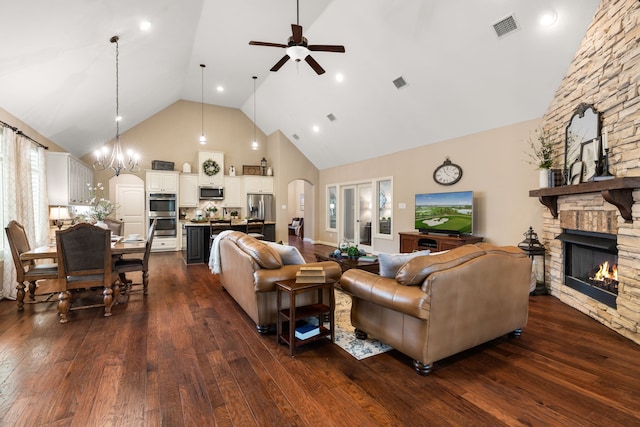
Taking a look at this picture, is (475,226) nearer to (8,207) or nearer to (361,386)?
(361,386)

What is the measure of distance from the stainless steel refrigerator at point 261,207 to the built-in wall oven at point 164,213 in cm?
219

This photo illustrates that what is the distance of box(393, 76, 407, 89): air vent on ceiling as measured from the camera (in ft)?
17.6

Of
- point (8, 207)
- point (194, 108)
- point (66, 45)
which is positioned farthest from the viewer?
point (194, 108)

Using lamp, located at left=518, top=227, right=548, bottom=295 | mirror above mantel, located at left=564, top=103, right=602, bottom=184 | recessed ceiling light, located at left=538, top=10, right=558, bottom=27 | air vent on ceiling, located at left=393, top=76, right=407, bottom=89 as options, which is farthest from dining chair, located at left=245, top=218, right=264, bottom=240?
recessed ceiling light, located at left=538, top=10, right=558, bottom=27

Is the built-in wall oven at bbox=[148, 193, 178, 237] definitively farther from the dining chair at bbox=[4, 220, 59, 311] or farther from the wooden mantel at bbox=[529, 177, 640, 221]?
the wooden mantel at bbox=[529, 177, 640, 221]

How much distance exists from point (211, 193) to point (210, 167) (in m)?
0.81

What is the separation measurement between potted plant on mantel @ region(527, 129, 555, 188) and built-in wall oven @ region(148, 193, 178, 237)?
8467 millimetres

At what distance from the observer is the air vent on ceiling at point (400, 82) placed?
17.6 ft

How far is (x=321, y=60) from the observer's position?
607cm

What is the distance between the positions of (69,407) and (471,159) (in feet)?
20.0

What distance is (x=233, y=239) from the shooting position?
3.71 metres

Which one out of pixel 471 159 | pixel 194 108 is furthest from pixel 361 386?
pixel 194 108

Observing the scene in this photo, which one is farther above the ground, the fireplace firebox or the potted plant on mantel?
the potted plant on mantel

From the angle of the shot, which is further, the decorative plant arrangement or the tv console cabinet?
the tv console cabinet
